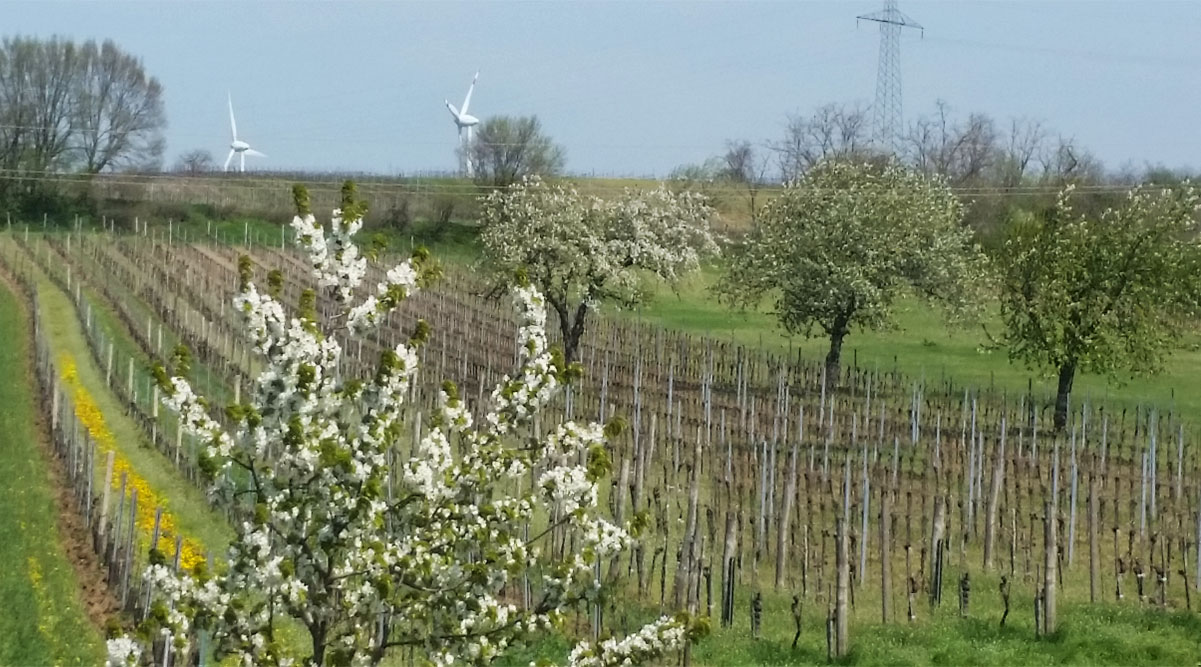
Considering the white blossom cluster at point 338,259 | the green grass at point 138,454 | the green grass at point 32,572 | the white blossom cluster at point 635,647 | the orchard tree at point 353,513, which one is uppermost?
the white blossom cluster at point 338,259

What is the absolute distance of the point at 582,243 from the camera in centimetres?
3172

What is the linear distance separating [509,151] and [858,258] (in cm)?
5162

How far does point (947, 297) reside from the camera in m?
33.3

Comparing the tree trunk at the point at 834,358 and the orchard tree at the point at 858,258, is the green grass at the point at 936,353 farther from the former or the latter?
the orchard tree at the point at 858,258

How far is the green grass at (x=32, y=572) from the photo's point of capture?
571 inches

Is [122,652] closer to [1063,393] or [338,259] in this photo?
[338,259]

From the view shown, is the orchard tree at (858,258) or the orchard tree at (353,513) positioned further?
the orchard tree at (858,258)

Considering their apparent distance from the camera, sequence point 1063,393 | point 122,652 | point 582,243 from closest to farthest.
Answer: point 122,652, point 1063,393, point 582,243

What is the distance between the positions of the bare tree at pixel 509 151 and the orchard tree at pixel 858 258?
4285 centimetres

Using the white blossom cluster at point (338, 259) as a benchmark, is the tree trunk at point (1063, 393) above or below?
below

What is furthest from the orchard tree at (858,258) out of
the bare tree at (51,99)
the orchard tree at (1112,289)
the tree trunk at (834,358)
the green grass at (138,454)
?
the bare tree at (51,99)

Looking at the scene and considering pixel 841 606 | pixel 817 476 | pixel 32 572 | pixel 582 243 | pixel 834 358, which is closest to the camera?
pixel 841 606

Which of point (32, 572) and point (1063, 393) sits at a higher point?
point (1063, 393)

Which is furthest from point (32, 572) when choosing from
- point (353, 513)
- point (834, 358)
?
point (834, 358)
